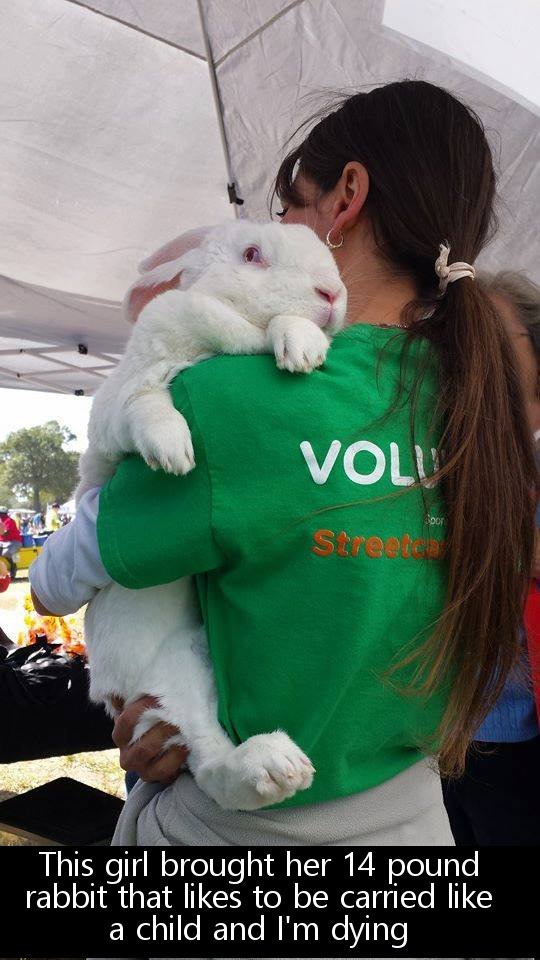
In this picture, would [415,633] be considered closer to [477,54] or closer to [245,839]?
[245,839]

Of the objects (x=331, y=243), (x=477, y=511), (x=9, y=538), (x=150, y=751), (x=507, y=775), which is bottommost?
(x=9, y=538)

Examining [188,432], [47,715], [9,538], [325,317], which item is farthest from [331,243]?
[9,538]

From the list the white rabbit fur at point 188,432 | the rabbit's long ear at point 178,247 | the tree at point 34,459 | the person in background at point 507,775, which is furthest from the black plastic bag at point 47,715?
the tree at point 34,459

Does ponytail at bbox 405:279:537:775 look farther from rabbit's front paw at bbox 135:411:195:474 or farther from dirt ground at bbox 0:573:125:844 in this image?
dirt ground at bbox 0:573:125:844

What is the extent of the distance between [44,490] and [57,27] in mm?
27667

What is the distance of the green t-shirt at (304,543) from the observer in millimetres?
893

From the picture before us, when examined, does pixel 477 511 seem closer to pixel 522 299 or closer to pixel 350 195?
pixel 350 195

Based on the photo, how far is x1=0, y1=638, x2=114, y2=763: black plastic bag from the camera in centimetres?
279

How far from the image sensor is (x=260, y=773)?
88 cm

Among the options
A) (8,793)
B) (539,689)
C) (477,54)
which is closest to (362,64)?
(477,54)

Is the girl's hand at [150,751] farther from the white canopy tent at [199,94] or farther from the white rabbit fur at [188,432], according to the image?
the white canopy tent at [199,94]

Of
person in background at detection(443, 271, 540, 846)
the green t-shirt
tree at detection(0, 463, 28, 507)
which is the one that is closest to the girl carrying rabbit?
the green t-shirt

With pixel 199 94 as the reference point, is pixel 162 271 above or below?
below
